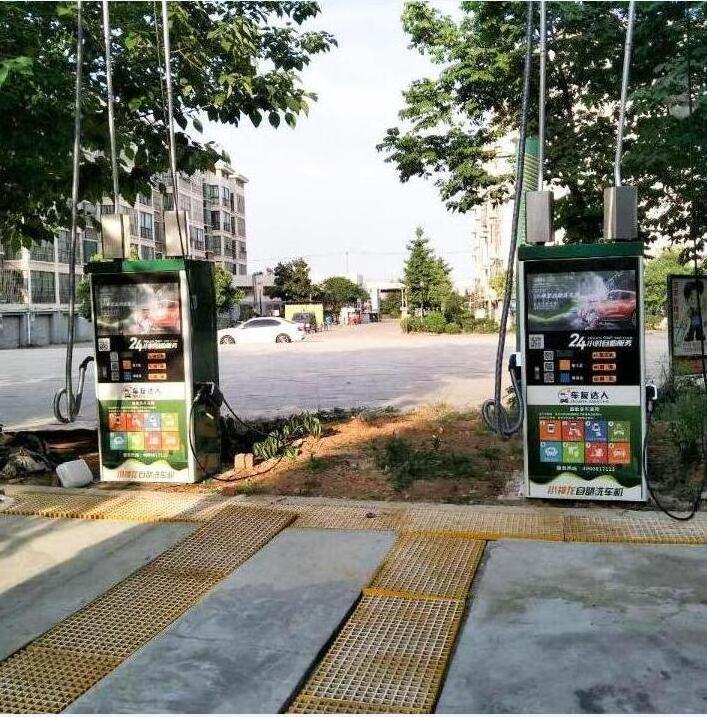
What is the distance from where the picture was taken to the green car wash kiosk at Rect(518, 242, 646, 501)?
576 centimetres

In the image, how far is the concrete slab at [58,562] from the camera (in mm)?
4008

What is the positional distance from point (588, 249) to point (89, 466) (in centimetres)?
522

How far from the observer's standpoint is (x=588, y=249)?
5.72 m

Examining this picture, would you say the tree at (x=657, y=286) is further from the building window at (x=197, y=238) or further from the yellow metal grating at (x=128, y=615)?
the building window at (x=197, y=238)

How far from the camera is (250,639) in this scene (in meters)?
3.64

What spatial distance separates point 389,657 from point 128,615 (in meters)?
1.43

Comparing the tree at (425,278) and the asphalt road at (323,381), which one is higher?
the tree at (425,278)

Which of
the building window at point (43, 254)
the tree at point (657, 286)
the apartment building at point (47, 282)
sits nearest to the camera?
the tree at point (657, 286)

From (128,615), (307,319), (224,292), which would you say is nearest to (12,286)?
(224,292)

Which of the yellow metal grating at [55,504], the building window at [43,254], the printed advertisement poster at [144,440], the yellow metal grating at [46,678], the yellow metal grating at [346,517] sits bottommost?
the yellow metal grating at [46,678]

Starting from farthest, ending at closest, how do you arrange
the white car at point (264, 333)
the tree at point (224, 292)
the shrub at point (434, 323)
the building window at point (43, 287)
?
the tree at point (224, 292), the building window at point (43, 287), the shrub at point (434, 323), the white car at point (264, 333)

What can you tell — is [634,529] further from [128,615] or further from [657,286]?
[657,286]

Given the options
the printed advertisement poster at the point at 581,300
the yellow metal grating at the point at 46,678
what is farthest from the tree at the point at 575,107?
the yellow metal grating at the point at 46,678

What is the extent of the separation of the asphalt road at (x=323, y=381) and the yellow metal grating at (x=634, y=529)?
6477 millimetres
